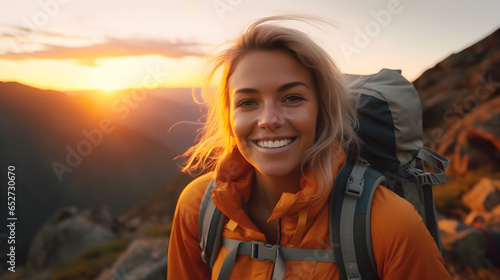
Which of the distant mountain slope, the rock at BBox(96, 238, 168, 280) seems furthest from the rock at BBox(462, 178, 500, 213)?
the rock at BBox(96, 238, 168, 280)

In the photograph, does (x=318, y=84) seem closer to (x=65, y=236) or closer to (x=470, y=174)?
(x=470, y=174)

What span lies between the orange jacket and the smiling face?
235 millimetres

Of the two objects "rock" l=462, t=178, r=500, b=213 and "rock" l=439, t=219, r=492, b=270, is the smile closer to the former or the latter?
"rock" l=439, t=219, r=492, b=270

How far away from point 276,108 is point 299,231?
2.62 ft

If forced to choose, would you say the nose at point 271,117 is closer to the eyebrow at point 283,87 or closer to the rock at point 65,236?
the eyebrow at point 283,87

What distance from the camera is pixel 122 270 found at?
864 centimetres

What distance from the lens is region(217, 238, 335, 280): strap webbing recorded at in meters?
2.31

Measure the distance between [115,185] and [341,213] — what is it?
40.0 meters

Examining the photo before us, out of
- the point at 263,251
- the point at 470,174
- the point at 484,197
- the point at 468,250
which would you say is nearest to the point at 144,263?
the point at 468,250

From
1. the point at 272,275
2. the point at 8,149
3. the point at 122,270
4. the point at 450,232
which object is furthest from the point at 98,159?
the point at 272,275

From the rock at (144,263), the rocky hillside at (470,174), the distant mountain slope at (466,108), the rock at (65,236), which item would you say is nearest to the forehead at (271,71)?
the rocky hillside at (470,174)

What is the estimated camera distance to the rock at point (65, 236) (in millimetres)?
13969

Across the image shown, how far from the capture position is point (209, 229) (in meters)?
2.69

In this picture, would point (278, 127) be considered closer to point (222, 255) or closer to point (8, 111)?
point (222, 255)
